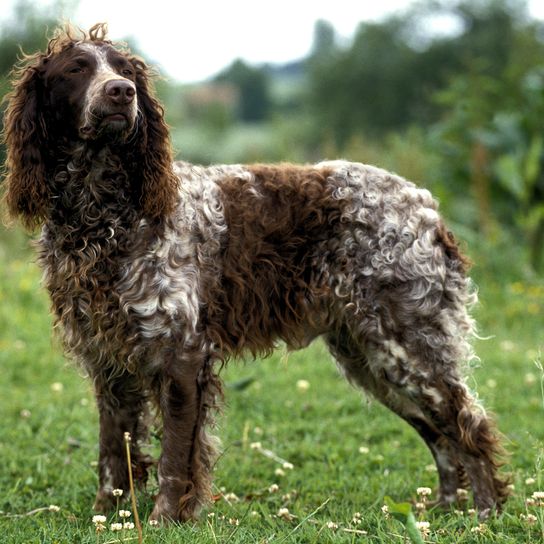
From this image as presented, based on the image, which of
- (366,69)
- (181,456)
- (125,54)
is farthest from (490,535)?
(366,69)

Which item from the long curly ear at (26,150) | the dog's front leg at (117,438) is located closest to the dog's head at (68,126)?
the long curly ear at (26,150)

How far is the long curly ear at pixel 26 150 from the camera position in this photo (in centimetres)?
405

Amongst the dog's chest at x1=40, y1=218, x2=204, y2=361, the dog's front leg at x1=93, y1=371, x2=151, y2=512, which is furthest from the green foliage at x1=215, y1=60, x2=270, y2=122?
the dog's chest at x1=40, y1=218, x2=204, y2=361

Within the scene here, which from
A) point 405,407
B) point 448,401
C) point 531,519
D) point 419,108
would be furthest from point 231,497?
point 419,108

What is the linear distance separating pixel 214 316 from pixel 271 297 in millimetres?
368

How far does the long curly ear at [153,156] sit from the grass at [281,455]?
3.07 ft

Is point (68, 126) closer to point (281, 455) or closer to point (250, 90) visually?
point (281, 455)

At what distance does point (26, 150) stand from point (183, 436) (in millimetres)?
1504

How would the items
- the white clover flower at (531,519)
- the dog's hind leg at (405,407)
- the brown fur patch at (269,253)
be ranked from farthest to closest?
the dog's hind leg at (405,407) < the brown fur patch at (269,253) < the white clover flower at (531,519)

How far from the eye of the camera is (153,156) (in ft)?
13.6

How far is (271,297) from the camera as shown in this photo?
4.49 metres

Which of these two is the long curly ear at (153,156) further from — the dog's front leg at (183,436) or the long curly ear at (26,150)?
the dog's front leg at (183,436)

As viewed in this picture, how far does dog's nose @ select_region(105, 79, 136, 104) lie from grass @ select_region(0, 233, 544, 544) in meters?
1.27

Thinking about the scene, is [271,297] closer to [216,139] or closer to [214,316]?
[214,316]
